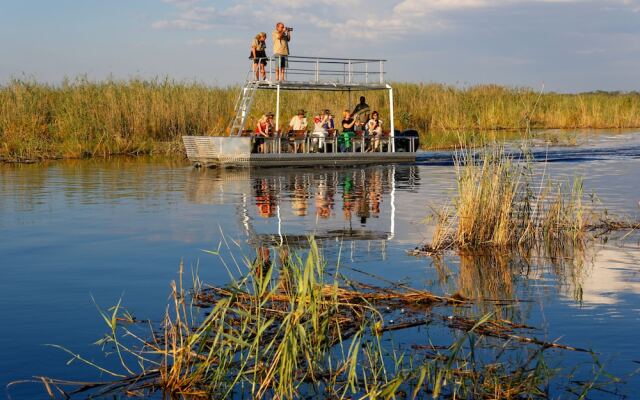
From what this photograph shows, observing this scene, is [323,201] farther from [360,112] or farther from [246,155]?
[360,112]

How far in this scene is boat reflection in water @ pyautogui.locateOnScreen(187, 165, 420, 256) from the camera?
13.6 m

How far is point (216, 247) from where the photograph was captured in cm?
1251

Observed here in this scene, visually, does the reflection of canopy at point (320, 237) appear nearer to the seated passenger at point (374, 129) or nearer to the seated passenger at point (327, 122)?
the seated passenger at point (327, 122)

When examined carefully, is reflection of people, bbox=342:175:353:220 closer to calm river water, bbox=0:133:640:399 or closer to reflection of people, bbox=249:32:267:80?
calm river water, bbox=0:133:640:399

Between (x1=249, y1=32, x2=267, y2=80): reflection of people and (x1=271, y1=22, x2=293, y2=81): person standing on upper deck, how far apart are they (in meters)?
0.43

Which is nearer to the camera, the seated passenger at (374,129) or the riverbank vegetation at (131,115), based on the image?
the seated passenger at (374,129)

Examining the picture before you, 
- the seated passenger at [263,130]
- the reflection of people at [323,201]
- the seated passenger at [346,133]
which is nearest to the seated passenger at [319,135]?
the seated passenger at [346,133]

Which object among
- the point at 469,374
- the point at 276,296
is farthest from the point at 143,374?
the point at 469,374

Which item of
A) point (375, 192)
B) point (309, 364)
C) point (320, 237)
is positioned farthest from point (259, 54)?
point (309, 364)

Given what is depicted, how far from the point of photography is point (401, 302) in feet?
29.1

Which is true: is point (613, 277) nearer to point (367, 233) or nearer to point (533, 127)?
point (367, 233)

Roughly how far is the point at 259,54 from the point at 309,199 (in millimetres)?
9275

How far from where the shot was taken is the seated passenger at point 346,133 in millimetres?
28297

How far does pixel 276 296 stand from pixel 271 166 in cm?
1975
